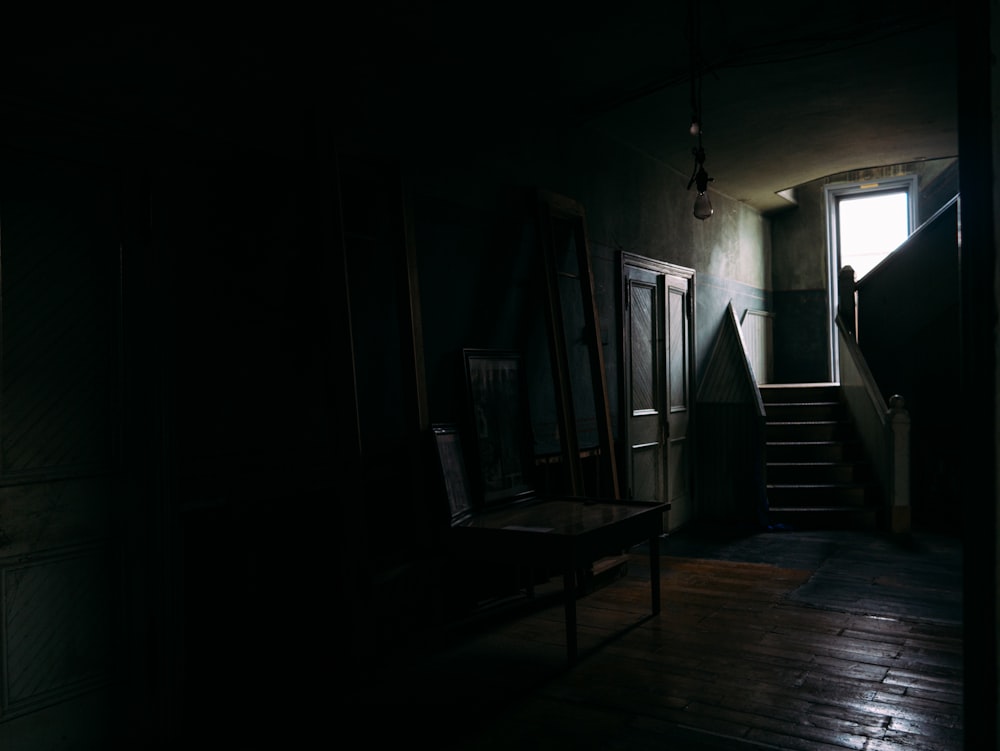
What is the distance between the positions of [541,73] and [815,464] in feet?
15.8

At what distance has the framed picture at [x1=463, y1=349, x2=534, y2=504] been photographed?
421 centimetres

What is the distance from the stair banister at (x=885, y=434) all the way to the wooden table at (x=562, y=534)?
11.5ft

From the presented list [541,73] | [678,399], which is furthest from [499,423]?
[678,399]

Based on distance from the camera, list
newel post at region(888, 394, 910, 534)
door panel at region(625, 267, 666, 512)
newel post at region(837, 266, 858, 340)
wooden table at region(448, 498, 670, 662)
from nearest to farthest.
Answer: wooden table at region(448, 498, 670, 662) → door panel at region(625, 267, 666, 512) → newel post at region(888, 394, 910, 534) → newel post at region(837, 266, 858, 340)

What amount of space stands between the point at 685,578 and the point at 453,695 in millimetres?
2501

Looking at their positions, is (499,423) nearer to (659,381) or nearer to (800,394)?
(659,381)

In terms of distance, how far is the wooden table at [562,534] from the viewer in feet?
11.3

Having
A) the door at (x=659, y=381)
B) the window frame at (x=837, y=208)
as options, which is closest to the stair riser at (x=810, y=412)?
Result: the door at (x=659, y=381)

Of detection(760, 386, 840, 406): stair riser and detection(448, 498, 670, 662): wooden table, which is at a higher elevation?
detection(760, 386, 840, 406): stair riser

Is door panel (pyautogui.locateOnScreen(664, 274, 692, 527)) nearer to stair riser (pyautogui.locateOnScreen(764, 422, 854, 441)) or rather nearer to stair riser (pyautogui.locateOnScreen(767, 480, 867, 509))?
stair riser (pyautogui.locateOnScreen(767, 480, 867, 509))

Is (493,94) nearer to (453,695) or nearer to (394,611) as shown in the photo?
(394,611)

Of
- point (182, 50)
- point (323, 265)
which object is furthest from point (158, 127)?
point (323, 265)

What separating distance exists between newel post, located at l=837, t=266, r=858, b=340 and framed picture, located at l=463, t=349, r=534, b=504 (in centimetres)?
532

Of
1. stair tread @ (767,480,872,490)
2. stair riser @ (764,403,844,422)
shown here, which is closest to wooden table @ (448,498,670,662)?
stair tread @ (767,480,872,490)
